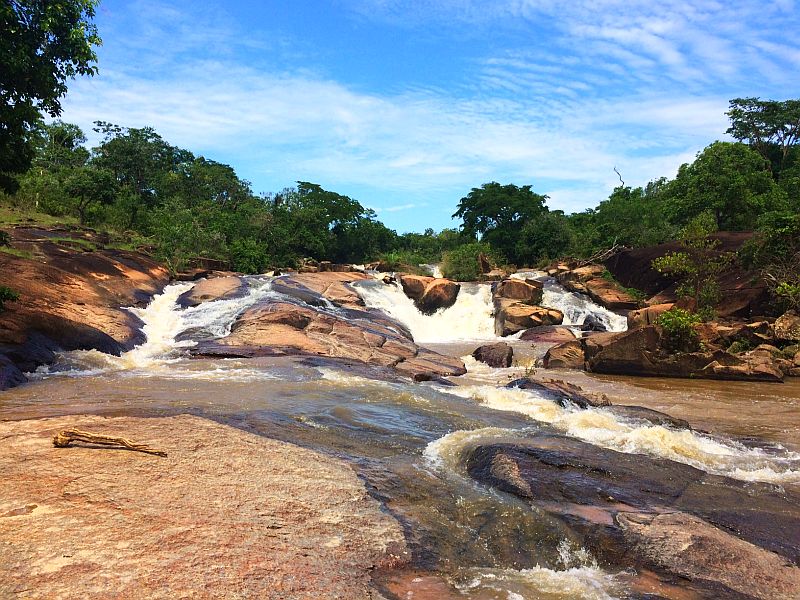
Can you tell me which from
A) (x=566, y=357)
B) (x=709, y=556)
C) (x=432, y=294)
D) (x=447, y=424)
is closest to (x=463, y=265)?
(x=432, y=294)

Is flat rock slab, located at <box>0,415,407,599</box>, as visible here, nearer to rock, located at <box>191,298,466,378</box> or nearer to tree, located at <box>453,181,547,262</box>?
rock, located at <box>191,298,466,378</box>

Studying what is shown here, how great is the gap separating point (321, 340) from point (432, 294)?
37.5 ft

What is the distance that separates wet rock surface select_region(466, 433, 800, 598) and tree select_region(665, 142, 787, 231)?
27.8m

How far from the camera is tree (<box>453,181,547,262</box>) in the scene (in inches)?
1719

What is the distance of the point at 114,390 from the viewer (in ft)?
28.5

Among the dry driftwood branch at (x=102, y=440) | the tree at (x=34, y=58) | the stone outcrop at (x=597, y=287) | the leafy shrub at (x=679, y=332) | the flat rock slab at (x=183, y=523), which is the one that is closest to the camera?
the flat rock slab at (x=183, y=523)

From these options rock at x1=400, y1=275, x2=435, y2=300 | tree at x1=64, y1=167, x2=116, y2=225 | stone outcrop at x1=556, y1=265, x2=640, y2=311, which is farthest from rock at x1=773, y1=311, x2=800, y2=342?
tree at x1=64, y1=167, x2=116, y2=225

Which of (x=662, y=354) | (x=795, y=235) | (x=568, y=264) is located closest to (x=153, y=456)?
(x=662, y=354)

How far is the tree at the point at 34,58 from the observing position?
934 centimetres

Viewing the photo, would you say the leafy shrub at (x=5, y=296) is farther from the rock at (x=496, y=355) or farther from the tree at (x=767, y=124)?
the tree at (x=767, y=124)

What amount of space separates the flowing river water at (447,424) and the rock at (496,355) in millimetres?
621

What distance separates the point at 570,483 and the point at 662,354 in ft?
38.6

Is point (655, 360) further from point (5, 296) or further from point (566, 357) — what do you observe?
point (5, 296)

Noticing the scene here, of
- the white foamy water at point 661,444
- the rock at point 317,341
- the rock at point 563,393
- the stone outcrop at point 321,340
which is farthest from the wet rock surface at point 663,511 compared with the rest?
the rock at point 317,341
